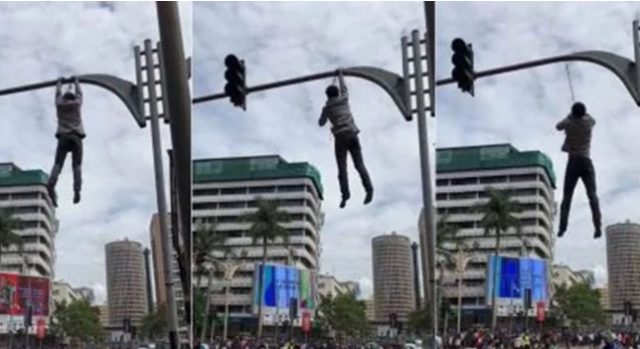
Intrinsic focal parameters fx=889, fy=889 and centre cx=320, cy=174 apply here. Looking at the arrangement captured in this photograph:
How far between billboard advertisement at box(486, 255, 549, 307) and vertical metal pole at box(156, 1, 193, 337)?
1.97 meters

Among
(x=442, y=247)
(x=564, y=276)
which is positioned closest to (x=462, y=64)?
(x=442, y=247)

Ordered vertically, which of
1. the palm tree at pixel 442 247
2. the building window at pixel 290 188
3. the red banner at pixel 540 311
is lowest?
the red banner at pixel 540 311

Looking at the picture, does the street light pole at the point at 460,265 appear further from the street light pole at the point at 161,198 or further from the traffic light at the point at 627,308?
the street light pole at the point at 161,198

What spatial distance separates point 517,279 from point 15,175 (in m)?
3.41

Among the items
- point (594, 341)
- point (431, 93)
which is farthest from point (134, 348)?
point (594, 341)

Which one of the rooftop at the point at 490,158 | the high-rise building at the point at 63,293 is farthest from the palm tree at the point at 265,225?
the high-rise building at the point at 63,293

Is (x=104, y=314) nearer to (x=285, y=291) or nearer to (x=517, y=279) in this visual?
(x=285, y=291)

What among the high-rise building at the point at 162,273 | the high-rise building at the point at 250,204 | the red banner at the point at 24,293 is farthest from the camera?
the high-rise building at the point at 162,273

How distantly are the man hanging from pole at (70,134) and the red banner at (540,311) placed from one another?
3.09 metres

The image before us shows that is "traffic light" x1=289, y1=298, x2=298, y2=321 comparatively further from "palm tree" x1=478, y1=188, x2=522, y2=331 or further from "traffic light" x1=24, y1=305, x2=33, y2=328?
"traffic light" x1=24, y1=305, x2=33, y2=328

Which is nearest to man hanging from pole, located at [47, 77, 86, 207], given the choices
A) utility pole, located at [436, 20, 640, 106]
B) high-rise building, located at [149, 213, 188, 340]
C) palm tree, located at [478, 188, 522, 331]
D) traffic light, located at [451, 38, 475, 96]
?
high-rise building, located at [149, 213, 188, 340]

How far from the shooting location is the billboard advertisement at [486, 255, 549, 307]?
5312mm

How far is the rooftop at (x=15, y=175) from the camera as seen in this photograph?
19.8ft

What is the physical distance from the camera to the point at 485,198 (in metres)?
5.36
